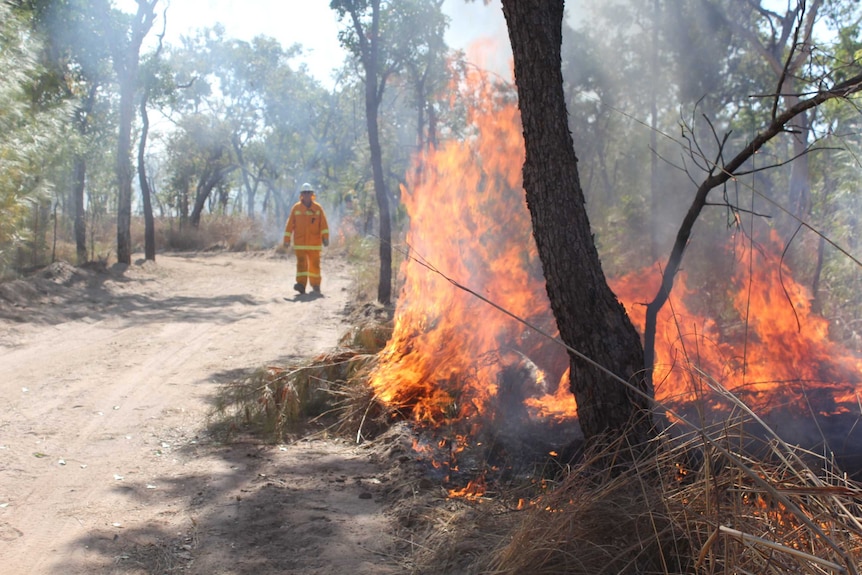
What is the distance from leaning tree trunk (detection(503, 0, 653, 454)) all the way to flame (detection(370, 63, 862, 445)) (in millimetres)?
468

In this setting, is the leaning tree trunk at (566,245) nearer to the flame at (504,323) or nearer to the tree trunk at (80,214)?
the flame at (504,323)

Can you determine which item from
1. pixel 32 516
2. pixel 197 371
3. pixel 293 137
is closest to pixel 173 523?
pixel 32 516

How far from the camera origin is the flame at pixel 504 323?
5.21m

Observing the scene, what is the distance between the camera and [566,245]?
386cm

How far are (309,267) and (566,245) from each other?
37.8 ft

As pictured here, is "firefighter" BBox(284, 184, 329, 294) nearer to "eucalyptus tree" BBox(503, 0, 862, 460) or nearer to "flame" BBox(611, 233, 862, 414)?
"flame" BBox(611, 233, 862, 414)

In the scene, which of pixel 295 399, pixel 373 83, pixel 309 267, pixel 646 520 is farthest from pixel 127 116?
pixel 646 520

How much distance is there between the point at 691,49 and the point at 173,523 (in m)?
15.0

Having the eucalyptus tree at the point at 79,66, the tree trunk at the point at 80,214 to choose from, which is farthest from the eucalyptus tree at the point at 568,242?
the tree trunk at the point at 80,214

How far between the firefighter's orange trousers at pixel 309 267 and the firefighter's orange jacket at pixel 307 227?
0.66 ft

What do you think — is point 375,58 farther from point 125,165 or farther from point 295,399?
point 125,165

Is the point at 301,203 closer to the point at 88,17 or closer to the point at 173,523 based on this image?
the point at 88,17

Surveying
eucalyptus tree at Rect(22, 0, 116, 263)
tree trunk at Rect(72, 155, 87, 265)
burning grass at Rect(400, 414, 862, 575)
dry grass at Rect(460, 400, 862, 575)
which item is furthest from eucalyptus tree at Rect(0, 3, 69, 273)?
dry grass at Rect(460, 400, 862, 575)

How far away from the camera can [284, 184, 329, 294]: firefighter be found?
14.6 metres
